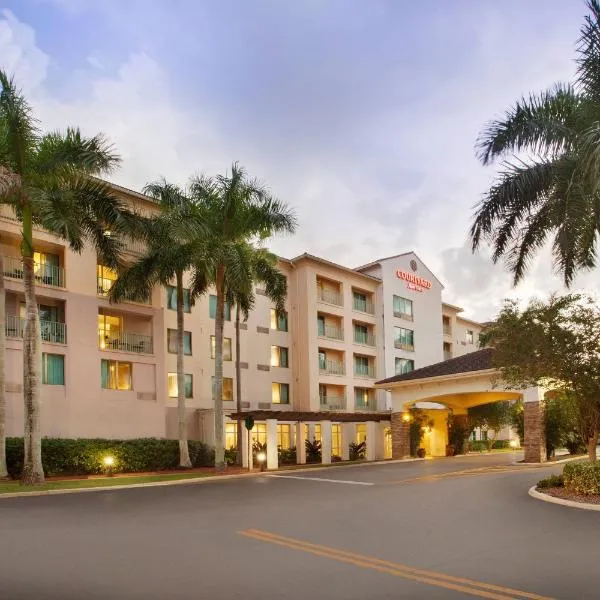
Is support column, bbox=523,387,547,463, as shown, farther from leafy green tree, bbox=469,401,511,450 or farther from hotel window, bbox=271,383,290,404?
hotel window, bbox=271,383,290,404

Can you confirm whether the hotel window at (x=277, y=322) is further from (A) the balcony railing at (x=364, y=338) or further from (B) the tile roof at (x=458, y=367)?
(B) the tile roof at (x=458, y=367)

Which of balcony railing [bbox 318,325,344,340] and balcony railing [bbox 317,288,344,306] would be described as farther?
balcony railing [bbox 317,288,344,306]

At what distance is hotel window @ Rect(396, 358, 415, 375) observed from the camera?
54.9m

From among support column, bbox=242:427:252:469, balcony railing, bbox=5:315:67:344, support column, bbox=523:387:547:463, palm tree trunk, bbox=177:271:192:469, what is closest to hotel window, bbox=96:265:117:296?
balcony railing, bbox=5:315:67:344

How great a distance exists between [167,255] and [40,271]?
6.19m

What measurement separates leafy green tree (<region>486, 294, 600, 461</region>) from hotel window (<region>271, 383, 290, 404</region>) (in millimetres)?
27423

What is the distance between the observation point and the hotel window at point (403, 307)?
55.5 metres

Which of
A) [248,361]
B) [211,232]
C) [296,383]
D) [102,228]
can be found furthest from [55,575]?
[296,383]

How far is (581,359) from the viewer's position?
727 inches

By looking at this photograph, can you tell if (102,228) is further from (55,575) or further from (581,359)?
(55,575)

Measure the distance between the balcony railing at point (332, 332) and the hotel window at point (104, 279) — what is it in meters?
18.2

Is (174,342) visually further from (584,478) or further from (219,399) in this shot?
(584,478)

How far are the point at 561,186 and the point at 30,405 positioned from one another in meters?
18.8

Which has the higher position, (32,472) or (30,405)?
(30,405)
